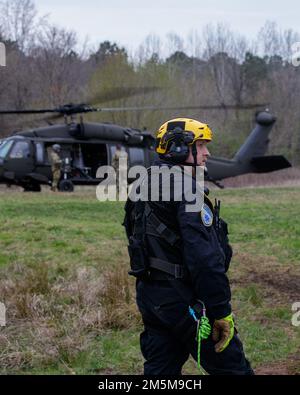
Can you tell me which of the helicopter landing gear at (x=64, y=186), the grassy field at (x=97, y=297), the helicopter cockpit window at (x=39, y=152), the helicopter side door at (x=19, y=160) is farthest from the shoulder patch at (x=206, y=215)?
the helicopter cockpit window at (x=39, y=152)

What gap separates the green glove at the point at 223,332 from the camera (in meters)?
4.01

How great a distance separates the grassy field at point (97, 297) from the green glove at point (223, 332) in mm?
1810

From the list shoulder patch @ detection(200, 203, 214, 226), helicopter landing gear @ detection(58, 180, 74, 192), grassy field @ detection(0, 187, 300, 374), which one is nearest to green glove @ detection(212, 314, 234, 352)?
shoulder patch @ detection(200, 203, 214, 226)

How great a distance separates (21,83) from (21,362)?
131 feet

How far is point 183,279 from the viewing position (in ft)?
13.5

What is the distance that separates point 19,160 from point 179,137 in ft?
62.9

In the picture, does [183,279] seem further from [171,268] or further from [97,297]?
[97,297]

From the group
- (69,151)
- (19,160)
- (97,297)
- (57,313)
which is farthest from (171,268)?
(69,151)

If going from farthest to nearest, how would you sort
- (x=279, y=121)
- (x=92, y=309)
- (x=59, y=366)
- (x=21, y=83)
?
1. (x=279, y=121)
2. (x=21, y=83)
3. (x=92, y=309)
4. (x=59, y=366)

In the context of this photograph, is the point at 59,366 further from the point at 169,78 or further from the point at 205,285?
the point at 169,78

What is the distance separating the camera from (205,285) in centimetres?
392

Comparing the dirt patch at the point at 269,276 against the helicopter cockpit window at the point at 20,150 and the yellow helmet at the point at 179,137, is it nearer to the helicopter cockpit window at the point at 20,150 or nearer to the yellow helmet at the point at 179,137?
the yellow helmet at the point at 179,137

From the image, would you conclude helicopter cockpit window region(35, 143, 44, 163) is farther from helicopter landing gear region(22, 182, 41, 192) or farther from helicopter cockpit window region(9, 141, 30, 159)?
helicopter landing gear region(22, 182, 41, 192)
